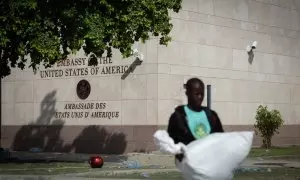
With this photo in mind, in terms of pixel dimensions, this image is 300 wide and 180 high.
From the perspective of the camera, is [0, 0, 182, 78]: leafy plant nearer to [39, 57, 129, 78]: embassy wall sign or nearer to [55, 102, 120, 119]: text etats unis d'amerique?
[39, 57, 129, 78]: embassy wall sign

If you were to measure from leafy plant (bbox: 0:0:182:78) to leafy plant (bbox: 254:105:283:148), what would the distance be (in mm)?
11319

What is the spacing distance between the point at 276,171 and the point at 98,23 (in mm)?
6235

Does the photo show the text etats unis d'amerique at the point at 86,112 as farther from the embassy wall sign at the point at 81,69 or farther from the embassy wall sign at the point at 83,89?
the embassy wall sign at the point at 81,69

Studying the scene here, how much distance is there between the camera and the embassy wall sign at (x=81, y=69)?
1048 inches

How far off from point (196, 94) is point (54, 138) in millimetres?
23005

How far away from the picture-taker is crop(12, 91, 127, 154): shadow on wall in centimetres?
2659

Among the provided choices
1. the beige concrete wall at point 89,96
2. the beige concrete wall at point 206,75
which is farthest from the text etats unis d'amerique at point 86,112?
the beige concrete wall at point 206,75

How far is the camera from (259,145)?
101 ft

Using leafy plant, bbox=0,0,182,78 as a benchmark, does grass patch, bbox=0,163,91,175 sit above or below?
below

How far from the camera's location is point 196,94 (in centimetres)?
629

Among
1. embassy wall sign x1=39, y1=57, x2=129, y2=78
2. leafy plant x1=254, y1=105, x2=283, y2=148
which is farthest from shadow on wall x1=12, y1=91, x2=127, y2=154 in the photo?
leafy plant x1=254, y1=105, x2=283, y2=148

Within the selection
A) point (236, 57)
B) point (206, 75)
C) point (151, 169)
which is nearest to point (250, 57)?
point (236, 57)

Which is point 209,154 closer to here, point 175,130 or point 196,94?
point 175,130

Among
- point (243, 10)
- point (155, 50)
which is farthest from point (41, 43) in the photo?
point (243, 10)
